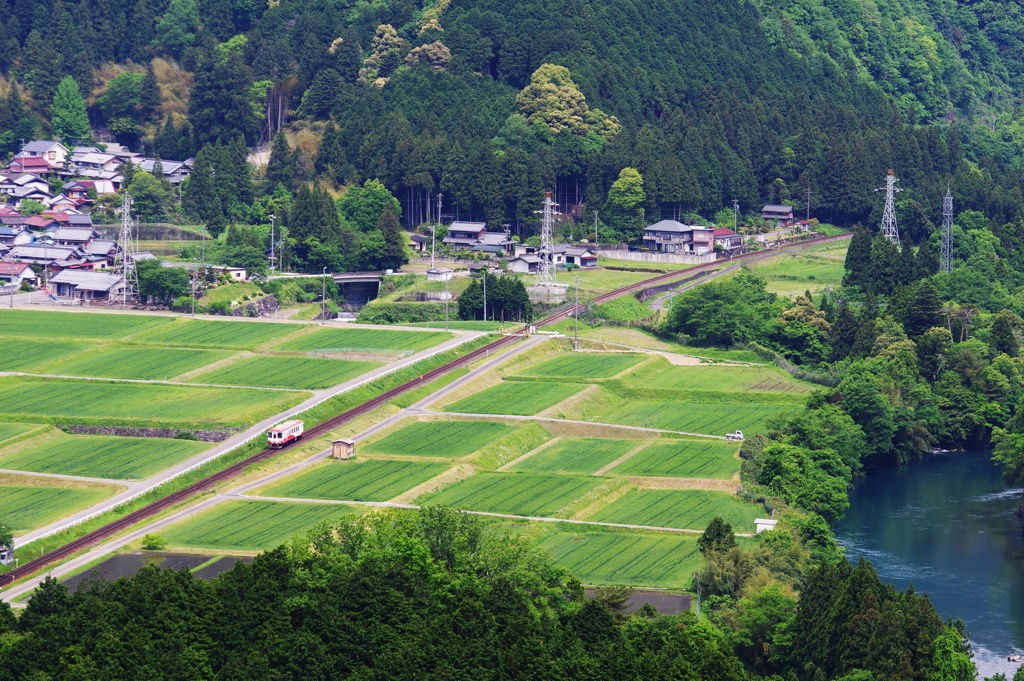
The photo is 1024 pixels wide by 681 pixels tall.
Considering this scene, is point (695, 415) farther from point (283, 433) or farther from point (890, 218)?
point (890, 218)

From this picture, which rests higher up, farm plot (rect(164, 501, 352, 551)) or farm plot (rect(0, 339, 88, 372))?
farm plot (rect(0, 339, 88, 372))

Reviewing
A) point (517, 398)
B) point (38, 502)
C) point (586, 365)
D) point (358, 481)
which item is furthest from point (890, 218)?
point (38, 502)

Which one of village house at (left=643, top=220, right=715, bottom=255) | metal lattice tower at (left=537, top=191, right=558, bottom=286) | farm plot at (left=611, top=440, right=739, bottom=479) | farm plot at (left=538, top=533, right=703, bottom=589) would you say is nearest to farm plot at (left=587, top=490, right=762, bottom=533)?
farm plot at (left=538, top=533, right=703, bottom=589)

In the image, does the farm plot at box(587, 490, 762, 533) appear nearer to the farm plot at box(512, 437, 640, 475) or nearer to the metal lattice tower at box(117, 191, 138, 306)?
the farm plot at box(512, 437, 640, 475)

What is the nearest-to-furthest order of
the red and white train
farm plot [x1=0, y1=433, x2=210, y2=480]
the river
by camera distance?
the river → farm plot [x1=0, y1=433, x2=210, y2=480] → the red and white train

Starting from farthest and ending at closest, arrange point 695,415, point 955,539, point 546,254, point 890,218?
point 890,218
point 546,254
point 695,415
point 955,539

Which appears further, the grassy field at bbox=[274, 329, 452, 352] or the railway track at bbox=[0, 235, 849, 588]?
the grassy field at bbox=[274, 329, 452, 352]
